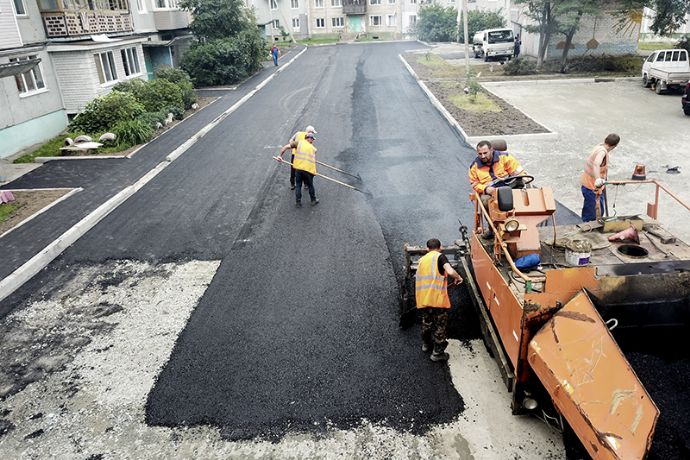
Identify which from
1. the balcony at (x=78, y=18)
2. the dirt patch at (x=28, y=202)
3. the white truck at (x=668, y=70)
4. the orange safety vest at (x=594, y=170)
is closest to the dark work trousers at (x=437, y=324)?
the orange safety vest at (x=594, y=170)

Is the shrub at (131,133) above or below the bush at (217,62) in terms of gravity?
below

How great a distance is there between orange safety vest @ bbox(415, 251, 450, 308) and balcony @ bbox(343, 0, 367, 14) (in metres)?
63.2

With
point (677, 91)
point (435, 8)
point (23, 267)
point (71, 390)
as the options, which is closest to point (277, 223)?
point (23, 267)

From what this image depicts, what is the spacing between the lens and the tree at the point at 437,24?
2077 inches

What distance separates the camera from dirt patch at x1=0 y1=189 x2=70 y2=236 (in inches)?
428

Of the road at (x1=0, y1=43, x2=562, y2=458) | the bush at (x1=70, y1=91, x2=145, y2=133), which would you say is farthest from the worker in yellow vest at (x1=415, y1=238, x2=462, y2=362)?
the bush at (x1=70, y1=91, x2=145, y2=133)

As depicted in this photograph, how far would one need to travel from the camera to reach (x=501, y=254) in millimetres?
5809

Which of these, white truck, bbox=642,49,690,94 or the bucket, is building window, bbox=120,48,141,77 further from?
the bucket

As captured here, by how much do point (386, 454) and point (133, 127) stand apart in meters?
15.0

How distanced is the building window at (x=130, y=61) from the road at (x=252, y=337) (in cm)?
1395

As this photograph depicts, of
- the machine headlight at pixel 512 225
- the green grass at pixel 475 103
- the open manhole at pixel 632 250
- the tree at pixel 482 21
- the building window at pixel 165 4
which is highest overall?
the building window at pixel 165 4

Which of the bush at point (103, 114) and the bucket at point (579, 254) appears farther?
the bush at point (103, 114)

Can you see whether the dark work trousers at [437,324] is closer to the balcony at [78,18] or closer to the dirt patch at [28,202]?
the dirt patch at [28,202]

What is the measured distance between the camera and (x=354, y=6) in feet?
207
